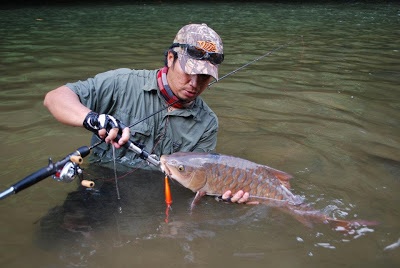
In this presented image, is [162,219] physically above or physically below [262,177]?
below

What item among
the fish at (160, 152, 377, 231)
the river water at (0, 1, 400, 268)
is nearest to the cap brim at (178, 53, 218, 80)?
the fish at (160, 152, 377, 231)

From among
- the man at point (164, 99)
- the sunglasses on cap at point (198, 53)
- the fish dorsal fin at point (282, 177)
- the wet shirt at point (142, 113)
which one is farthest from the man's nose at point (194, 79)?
the fish dorsal fin at point (282, 177)

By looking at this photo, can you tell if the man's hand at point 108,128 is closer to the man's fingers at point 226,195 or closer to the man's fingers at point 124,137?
the man's fingers at point 124,137

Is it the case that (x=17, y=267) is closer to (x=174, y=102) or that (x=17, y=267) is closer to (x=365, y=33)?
(x=174, y=102)

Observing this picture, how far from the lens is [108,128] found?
2.75m

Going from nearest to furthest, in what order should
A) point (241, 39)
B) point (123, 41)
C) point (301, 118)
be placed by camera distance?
point (301, 118)
point (123, 41)
point (241, 39)

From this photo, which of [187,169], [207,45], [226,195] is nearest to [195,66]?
[207,45]

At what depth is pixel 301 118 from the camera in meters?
5.87

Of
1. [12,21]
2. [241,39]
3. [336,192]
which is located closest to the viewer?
[336,192]

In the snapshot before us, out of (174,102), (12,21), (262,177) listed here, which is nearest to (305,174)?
(262,177)

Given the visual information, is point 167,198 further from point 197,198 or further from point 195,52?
point 195,52

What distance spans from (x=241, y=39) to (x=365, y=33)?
4.27 m

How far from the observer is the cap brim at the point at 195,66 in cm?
333

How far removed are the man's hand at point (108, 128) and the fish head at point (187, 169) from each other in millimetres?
656
